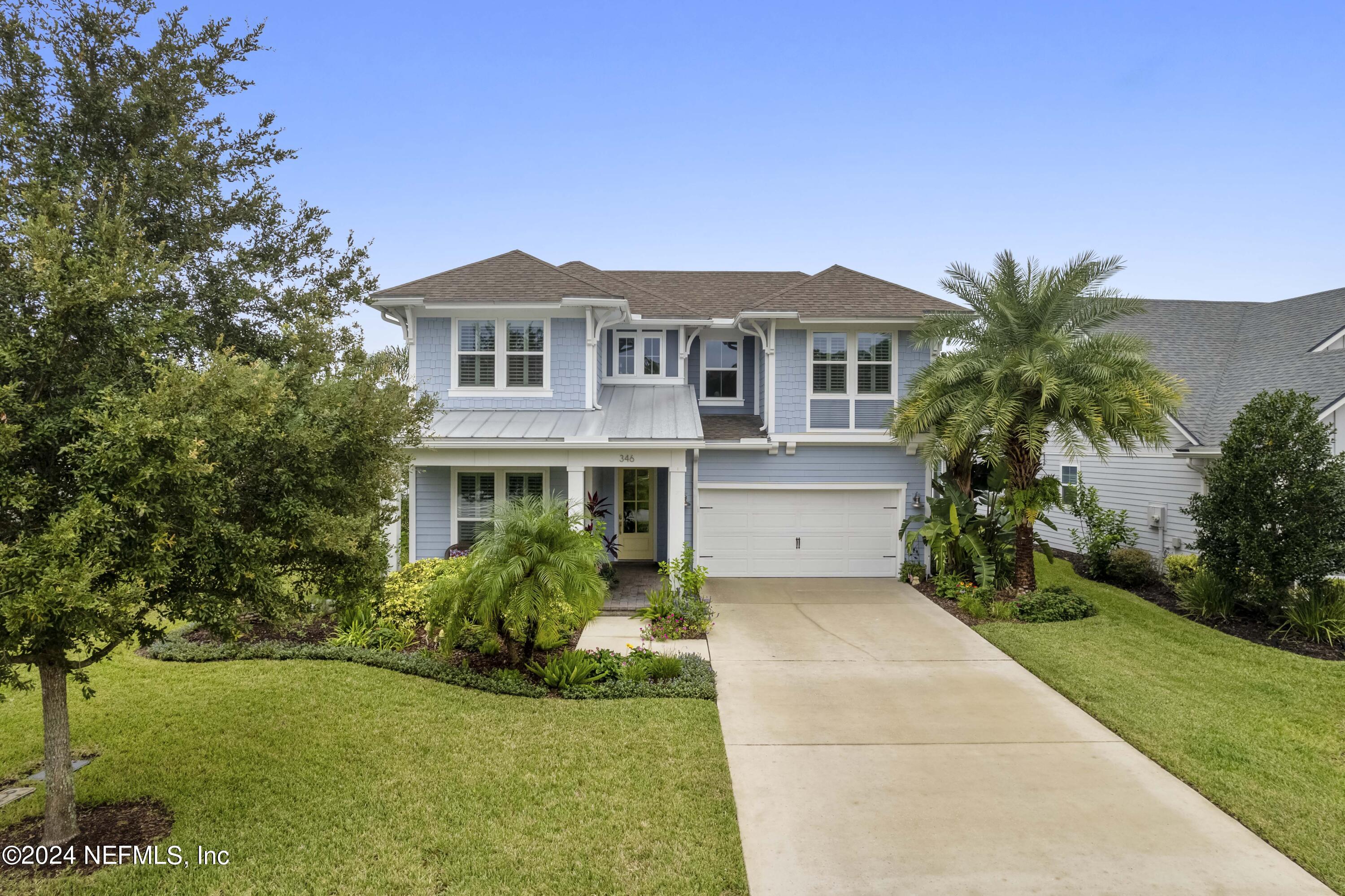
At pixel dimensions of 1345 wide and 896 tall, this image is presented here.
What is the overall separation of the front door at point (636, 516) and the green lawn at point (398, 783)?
282 inches

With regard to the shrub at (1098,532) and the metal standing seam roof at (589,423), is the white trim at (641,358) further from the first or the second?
the shrub at (1098,532)

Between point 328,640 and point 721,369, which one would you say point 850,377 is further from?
point 328,640

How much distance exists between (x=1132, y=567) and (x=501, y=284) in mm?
13737

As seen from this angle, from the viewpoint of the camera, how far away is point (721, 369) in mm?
15227

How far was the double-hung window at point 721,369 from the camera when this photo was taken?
15.2 m

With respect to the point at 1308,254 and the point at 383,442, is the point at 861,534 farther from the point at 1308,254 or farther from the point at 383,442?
the point at 1308,254

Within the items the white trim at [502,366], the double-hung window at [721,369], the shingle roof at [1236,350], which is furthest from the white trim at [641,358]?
the shingle roof at [1236,350]

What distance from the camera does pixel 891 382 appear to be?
42.8 ft

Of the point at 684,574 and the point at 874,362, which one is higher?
the point at 874,362

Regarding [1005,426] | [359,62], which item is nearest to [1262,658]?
[1005,426]

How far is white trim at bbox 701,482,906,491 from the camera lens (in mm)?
13148

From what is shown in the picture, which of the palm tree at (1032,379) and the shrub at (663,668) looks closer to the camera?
the shrub at (663,668)

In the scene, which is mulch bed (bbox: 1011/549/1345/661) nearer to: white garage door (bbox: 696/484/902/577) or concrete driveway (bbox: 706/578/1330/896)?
white garage door (bbox: 696/484/902/577)

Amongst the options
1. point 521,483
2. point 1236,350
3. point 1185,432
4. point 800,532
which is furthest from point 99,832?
point 1236,350
